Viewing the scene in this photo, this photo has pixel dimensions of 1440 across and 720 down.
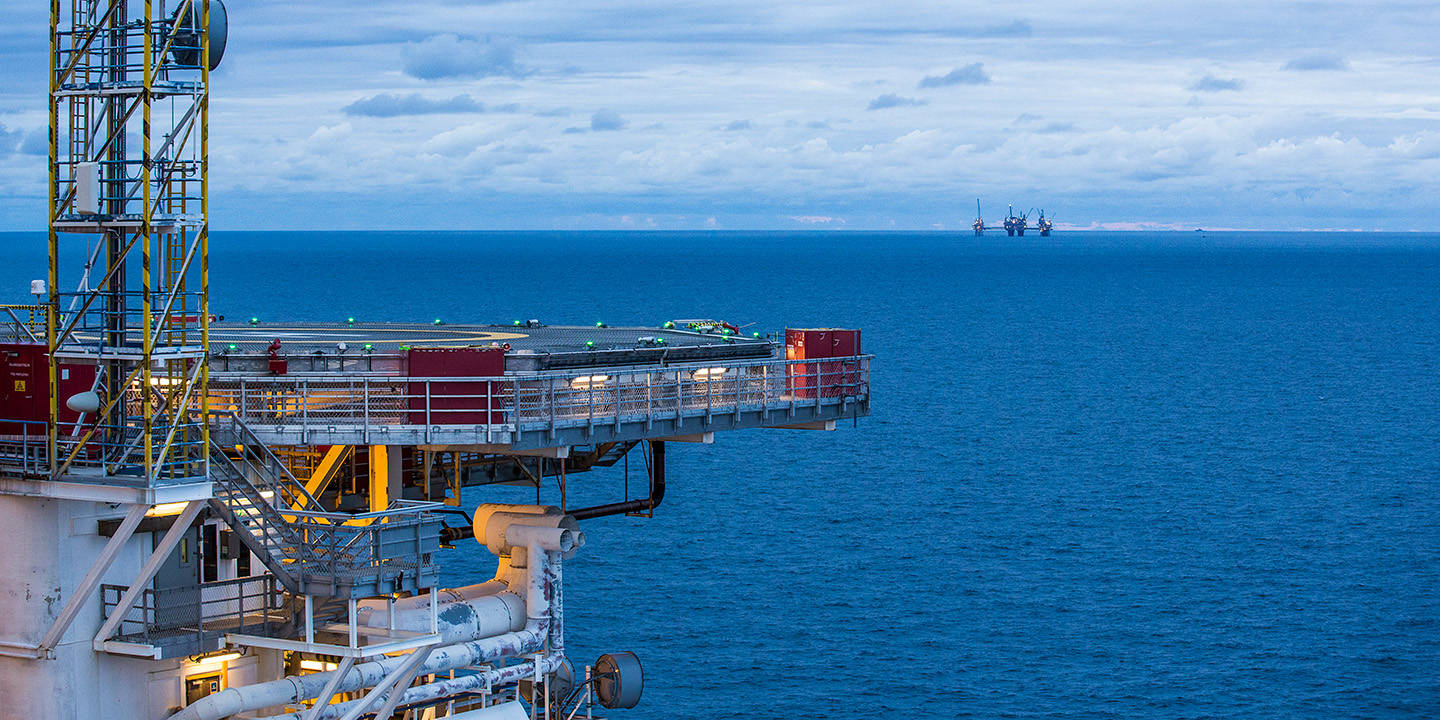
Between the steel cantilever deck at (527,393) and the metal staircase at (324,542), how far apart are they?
7.78ft

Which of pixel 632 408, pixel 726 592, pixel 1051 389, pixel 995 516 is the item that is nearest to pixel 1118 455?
pixel 995 516

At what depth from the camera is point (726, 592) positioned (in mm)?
77250

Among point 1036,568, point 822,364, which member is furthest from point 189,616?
point 1036,568

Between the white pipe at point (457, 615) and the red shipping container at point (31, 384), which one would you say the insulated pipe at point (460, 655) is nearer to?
the white pipe at point (457, 615)

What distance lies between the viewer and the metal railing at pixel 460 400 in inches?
1560

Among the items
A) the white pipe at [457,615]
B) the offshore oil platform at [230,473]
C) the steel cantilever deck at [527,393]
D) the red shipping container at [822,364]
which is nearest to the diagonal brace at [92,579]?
the offshore oil platform at [230,473]

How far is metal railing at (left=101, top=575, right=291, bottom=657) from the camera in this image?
3696 centimetres

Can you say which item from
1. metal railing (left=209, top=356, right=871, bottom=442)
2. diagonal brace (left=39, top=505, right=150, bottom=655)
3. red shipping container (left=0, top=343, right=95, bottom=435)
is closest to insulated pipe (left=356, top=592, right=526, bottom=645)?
metal railing (left=209, top=356, right=871, bottom=442)

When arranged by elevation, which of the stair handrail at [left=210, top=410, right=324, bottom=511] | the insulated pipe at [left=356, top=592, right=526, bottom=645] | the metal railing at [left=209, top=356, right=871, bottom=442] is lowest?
the insulated pipe at [left=356, top=592, right=526, bottom=645]

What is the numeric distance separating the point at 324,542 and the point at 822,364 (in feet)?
52.1

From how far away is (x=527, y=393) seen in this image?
41031 millimetres

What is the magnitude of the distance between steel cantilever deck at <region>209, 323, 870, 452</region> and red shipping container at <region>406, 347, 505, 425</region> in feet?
0.13

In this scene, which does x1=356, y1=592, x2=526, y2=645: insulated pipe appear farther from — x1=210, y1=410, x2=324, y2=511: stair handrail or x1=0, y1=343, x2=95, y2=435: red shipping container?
x1=0, y1=343, x2=95, y2=435: red shipping container

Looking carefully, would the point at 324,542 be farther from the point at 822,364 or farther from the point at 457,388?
the point at 822,364
